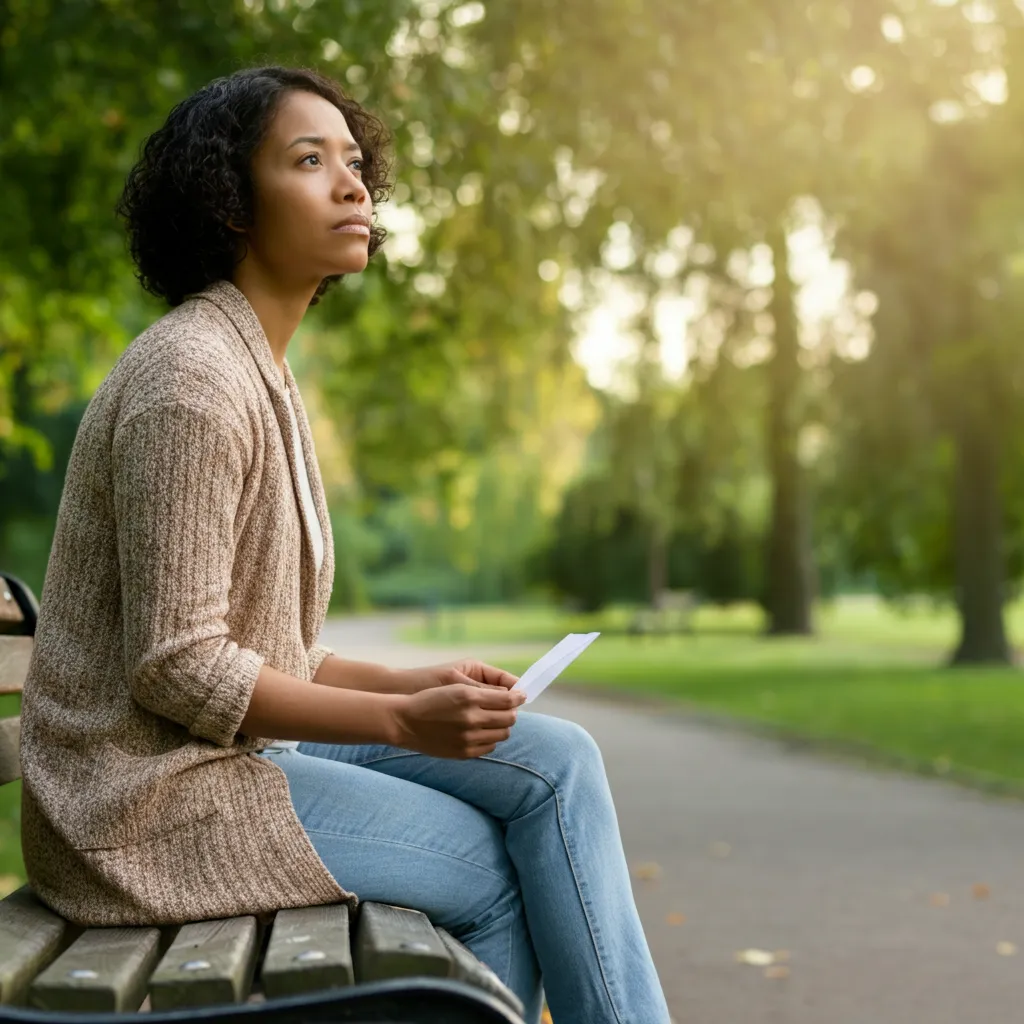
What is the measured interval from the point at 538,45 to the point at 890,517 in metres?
17.5

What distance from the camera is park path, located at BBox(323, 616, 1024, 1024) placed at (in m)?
4.68

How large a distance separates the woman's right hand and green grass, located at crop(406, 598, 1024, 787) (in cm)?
763

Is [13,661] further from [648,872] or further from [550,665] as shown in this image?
[648,872]

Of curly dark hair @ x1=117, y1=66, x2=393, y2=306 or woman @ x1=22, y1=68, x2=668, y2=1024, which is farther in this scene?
curly dark hair @ x1=117, y1=66, x2=393, y2=306

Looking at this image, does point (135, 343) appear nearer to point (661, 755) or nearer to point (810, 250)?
point (661, 755)

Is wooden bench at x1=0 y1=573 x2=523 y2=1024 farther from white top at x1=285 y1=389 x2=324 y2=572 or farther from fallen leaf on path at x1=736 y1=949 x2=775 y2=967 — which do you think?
fallen leaf on path at x1=736 y1=949 x2=775 y2=967

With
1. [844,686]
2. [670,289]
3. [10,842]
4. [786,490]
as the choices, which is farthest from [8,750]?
[786,490]

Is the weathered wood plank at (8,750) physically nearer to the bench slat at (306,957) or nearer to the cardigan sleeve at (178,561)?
the cardigan sleeve at (178,561)

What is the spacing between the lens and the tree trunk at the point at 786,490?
23422 mm

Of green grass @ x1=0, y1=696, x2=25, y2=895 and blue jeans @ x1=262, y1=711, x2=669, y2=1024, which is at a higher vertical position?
blue jeans @ x1=262, y1=711, x2=669, y2=1024

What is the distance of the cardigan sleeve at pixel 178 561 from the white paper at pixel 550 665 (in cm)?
44

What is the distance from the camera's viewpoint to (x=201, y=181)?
99.0 inches

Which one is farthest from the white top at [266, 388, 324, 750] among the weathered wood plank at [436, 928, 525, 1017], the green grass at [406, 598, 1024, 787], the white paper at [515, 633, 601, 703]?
the green grass at [406, 598, 1024, 787]

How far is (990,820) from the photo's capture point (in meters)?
7.92
